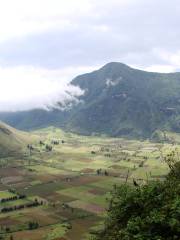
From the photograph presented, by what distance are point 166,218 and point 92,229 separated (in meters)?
122

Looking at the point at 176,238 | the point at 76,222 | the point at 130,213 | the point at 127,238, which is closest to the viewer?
the point at 176,238

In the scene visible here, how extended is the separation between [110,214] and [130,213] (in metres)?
6.78

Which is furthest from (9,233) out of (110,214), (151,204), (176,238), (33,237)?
(176,238)

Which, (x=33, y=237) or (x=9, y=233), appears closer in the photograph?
(x=33, y=237)

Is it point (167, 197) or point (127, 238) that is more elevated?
point (167, 197)

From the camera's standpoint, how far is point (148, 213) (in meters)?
71.5

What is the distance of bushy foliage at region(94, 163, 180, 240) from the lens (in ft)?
205

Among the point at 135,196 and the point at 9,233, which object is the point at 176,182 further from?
the point at 9,233

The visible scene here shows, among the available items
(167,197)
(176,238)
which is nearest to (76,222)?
(167,197)

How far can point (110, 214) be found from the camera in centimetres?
8400

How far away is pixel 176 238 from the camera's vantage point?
59000 millimetres

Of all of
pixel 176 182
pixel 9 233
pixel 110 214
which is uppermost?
pixel 176 182

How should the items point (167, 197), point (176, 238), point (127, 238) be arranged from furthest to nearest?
1. point (167, 197)
2. point (127, 238)
3. point (176, 238)

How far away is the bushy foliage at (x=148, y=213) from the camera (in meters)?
62.6
